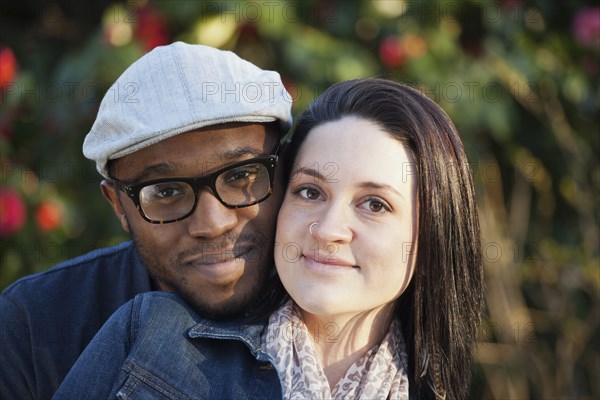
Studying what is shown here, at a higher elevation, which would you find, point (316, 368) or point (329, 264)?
point (329, 264)

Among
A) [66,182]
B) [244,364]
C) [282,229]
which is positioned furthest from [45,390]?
[66,182]

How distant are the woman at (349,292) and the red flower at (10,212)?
1.56 meters

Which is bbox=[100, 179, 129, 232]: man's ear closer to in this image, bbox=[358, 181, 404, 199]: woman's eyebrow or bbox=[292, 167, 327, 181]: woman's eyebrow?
bbox=[292, 167, 327, 181]: woman's eyebrow

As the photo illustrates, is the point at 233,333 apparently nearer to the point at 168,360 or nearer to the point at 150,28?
the point at 168,360

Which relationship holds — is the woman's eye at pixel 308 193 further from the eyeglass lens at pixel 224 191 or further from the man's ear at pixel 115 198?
the man's ear at pixel 115 198

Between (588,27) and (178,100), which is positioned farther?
(588,27)

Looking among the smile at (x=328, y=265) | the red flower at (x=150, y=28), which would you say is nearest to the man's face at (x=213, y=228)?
the smile at (x=328, y=265)

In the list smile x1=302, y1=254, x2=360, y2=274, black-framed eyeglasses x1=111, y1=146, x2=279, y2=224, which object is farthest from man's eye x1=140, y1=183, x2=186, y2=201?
smile x1=302, y1=254, x2=360, y2=274

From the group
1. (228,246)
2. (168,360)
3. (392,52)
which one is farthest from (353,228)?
(392,52)

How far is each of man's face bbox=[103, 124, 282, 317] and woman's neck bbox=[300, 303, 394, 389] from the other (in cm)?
23

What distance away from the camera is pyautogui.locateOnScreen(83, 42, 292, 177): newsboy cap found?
2.29 metres

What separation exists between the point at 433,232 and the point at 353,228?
23cm

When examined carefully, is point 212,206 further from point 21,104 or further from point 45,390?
point 21,104

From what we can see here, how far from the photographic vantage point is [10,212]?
3.53 meters
